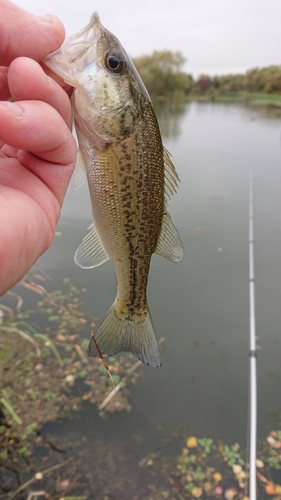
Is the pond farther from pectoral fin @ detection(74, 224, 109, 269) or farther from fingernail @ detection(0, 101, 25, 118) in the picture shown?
fingernail @ detection(0, 101, 25, 118)

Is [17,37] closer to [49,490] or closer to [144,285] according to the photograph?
[144,285]

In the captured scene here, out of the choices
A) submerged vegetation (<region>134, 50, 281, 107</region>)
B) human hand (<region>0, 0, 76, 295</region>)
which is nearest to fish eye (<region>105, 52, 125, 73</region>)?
human hand (<region>0, 0, 76, 295</region>)

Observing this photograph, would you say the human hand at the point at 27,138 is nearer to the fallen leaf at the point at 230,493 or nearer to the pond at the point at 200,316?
the pond at the point at 200,316

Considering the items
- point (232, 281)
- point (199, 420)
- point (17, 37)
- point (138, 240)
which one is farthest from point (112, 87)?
point (232, 281)

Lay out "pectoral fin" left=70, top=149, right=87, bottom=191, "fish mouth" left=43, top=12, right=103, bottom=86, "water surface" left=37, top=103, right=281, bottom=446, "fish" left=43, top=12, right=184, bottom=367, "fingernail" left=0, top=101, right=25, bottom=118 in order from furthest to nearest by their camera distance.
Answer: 1. "water surface" left=37, top=103, right=281, bottom=446
2. "pectoral fin" left=70, top=149, right=87, bottom=191
3. "fish" left=43, top=12, right=184, bottom=367
4. "fish mouth" left=43, top=12, right=103, bottom=86
5. "fingernail" left=0, top=101, right=25, bottom=118

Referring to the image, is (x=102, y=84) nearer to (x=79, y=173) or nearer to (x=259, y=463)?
(x=79, y=173)

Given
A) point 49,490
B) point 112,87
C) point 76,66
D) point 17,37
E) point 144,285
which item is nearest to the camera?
point 17,37

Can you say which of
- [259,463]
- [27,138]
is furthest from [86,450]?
[27,138]
